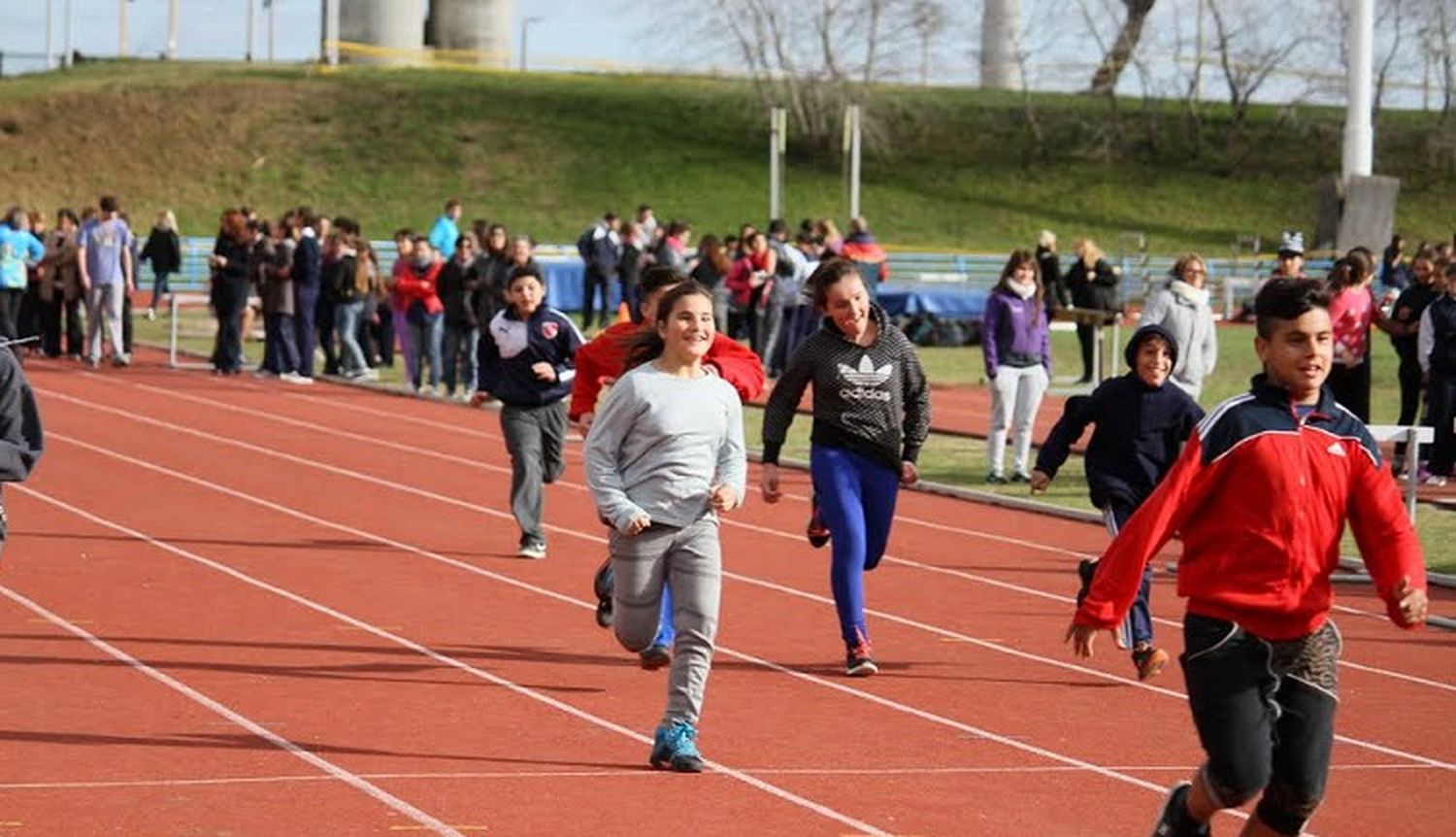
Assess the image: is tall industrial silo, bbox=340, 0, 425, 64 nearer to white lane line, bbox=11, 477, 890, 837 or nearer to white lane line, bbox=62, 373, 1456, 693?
white lane line, bbox=62, 373, 1456, 693

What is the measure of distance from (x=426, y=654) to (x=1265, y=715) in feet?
19.3

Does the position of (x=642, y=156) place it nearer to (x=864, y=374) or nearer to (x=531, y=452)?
(x=531, y=452)

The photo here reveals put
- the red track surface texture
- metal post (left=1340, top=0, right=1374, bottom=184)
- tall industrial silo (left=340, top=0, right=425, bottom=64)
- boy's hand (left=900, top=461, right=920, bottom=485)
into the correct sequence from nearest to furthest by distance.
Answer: the red track surface texture < boy's hand (left=900, top=461, right=920, bottom=485) < metal post (left=1340, top=0, right=1374, bottom=184) < tall industrial silo (left=340, top=0, right=425, bottom=64)

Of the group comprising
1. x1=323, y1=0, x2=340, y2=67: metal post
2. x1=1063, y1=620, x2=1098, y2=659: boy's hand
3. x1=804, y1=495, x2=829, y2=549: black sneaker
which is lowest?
x1=804, y1=495, x2=829, y2=549: black sneaker

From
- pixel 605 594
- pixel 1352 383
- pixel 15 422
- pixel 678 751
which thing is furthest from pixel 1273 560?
pixel 1352 383

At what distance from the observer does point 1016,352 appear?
2058 cm

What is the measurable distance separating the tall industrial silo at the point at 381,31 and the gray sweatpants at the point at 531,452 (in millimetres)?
66970

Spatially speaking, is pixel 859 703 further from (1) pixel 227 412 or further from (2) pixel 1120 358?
(2) pixel 1120 358

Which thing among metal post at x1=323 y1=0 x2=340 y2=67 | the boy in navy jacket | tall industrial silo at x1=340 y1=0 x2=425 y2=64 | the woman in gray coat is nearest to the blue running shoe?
the boy in navy jacket

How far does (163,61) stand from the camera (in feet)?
271

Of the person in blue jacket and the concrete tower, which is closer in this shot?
the person in blue jacket

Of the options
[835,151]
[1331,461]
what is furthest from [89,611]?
[835,151]

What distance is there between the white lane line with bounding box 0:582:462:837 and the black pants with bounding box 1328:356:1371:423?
1055cm

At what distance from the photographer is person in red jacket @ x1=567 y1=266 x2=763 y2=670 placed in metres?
10.9
